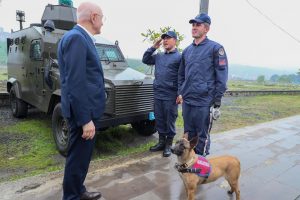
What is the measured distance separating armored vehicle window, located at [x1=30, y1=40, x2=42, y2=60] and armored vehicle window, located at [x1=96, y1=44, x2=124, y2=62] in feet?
3.93

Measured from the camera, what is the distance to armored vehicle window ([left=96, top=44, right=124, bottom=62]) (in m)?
5.88

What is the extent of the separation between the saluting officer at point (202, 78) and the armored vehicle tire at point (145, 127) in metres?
2.30

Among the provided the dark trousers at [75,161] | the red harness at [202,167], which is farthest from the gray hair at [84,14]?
the red harness at [202,167]

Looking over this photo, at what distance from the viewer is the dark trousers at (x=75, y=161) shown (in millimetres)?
2627

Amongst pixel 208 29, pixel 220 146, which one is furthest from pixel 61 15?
pixel 220 146

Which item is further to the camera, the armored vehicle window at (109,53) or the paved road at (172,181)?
the armored vehicle window at (109,53)

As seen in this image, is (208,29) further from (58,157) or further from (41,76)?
(41,76)

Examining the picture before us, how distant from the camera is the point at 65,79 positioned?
8.09 ft

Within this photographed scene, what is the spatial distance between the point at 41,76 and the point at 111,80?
1.99 metres

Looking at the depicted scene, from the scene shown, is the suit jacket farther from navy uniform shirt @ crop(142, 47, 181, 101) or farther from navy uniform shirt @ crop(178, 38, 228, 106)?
navy uniform shirt @ crop(142, 47, 181, 101)

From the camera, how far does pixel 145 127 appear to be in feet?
20.1

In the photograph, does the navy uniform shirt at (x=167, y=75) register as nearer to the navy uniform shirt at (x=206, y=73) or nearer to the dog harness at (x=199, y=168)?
the navy uniform shirt at (x=206, y=73)

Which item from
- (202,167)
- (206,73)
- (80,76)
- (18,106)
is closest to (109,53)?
(206,73)

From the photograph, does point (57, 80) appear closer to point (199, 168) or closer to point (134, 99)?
point (134, 99)
